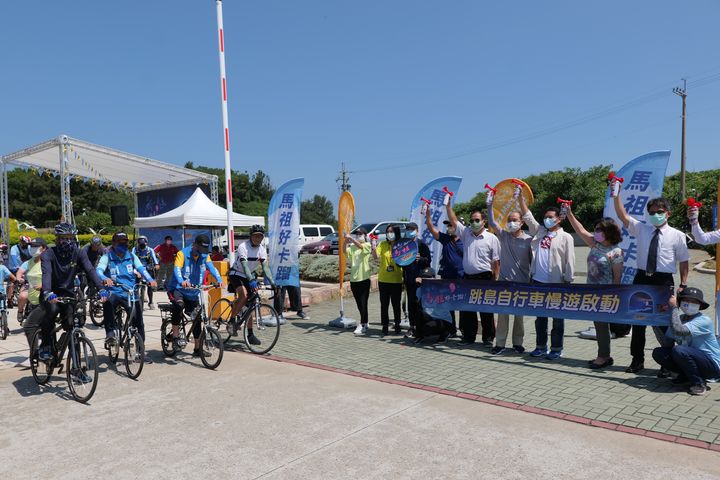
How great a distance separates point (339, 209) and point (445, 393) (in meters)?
4.83

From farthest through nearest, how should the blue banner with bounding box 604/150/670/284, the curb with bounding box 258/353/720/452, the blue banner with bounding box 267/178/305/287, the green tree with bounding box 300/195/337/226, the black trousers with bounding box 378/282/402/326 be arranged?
the green tree with bounding box 300/195/337/226 → the blue banner with bounding box 267/178/305/287 → the black trousers with bounding box 378/282/402/326 → the blue banner with bounding box 604/150/670/284 → the curb with bounding box 258/353/720/452

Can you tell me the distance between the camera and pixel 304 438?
13.6 feet

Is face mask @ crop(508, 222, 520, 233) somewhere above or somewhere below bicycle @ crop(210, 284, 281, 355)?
above

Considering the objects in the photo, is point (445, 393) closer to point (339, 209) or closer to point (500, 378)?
point (500, 378)

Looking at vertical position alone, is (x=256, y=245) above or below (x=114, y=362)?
above

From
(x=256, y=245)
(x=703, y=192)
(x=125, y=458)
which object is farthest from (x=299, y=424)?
(x=703, y=192)

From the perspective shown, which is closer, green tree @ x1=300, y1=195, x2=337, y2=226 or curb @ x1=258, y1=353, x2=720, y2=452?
curb @ x1=258, y1=353, x2=720, y2=452

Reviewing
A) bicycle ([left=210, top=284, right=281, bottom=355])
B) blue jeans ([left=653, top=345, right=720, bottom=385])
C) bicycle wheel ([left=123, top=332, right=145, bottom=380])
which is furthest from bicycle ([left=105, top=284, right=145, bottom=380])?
blue jeans ([left=653, top=345, right=720, bottom=385])

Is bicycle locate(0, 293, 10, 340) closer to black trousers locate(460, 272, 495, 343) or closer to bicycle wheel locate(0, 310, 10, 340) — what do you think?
bicycle wheel locate(0, 310, 10, 340)

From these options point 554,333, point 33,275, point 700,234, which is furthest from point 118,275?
point 700,234

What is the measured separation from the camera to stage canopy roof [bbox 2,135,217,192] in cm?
1592

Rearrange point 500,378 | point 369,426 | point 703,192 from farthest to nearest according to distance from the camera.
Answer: point 703,192, point 500,378, point 369,426

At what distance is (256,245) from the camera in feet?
26.9

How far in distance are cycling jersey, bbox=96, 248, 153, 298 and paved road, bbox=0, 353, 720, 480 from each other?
1.24 metres
